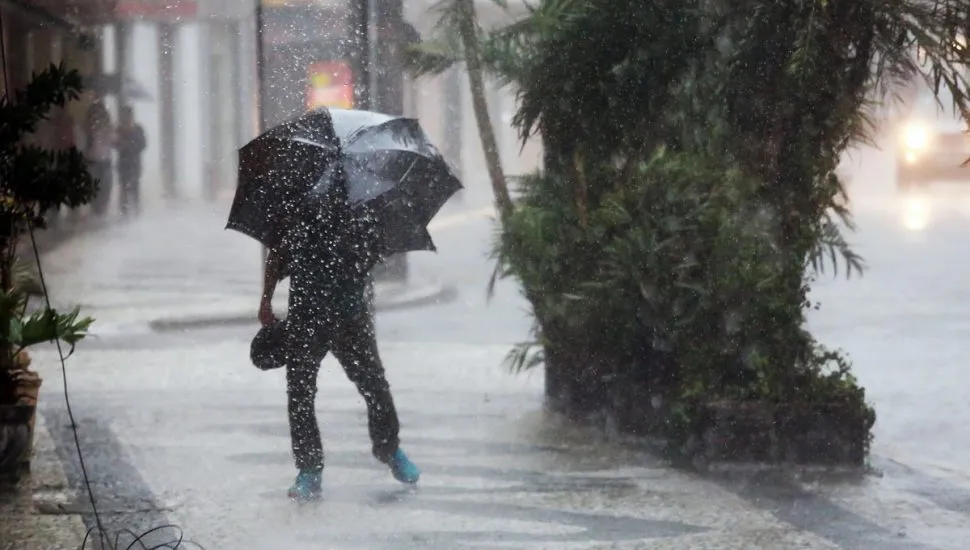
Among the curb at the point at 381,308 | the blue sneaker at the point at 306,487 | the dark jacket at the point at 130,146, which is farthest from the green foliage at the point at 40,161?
the dark jacket at the point at 130,146

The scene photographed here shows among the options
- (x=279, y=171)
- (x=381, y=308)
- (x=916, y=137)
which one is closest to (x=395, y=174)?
(x=279, y=171)

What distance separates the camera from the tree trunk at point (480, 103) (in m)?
8.68

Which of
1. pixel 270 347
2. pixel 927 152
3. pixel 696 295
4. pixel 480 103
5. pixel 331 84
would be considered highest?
pixel 927 152

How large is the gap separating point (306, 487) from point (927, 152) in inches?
1238

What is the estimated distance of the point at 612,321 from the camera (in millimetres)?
8125

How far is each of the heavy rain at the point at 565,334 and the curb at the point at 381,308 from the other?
3.37 meters

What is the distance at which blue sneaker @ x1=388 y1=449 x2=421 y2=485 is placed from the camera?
7.04m

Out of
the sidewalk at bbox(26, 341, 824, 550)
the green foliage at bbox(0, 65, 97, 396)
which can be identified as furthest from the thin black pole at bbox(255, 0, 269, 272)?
the green foliage at bbox(0, 65, 97, 396)

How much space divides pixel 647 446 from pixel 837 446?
0.99 metres

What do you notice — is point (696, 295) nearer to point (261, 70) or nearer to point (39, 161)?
point (39, 161)

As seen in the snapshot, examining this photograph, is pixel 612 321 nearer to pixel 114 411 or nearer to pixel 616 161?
pixel 616 161

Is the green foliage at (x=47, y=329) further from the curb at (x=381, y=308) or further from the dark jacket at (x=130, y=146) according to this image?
the dark jacket at (x=130, y=146)

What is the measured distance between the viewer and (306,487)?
6824 millimetres

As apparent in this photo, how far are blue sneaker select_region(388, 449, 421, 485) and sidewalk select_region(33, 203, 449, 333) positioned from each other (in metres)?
7.26
